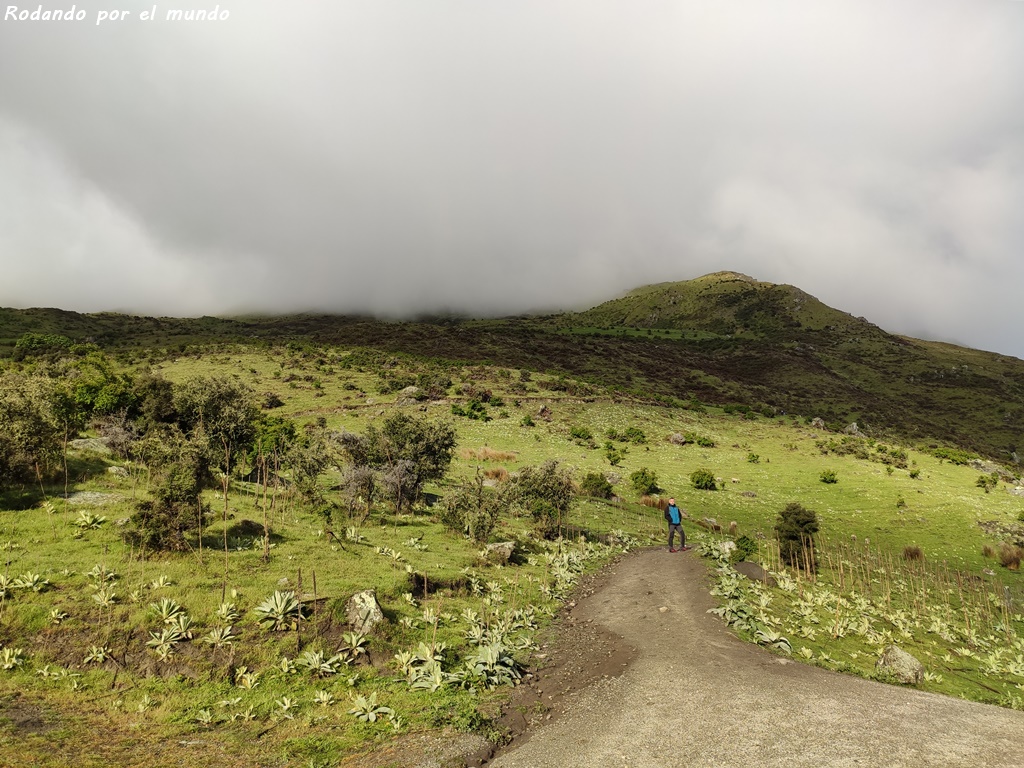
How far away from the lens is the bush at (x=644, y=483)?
48.7 m

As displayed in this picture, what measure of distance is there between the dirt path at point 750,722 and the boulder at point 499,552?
392 inches

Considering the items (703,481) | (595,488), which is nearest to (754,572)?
(595,488)

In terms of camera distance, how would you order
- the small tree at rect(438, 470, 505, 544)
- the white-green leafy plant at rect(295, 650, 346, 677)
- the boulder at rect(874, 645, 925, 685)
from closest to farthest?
the white-green leafy plant at rect(295, 650, 346, 677) → the boulder at rect(874, 645, 925, 685) → the small tree at rect(438, 470, 505, 544)

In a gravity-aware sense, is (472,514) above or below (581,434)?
above

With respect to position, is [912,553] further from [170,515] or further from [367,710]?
[170,515]

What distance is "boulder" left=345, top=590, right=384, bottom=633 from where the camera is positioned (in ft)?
45.7

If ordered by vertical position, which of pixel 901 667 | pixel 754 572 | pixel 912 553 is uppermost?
pixel 901 667

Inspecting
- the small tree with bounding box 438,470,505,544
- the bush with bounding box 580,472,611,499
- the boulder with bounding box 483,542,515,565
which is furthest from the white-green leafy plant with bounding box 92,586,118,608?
the bush with bounding box 580,472,611,499

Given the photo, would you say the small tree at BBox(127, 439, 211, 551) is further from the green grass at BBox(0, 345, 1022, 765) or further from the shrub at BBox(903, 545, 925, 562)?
the shrub at BBox(903, 545, 925, 562)

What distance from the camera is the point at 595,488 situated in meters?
45.3

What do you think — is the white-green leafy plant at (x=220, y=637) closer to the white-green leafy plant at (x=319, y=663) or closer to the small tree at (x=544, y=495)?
the white-green leafy plant at (x=319, y=663)

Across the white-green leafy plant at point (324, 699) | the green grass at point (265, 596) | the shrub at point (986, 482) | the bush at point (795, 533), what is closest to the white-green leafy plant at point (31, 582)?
the green grass at point (265, 596)

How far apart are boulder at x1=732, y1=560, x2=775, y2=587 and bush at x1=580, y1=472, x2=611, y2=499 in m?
17.4

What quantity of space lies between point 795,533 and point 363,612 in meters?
30.7
